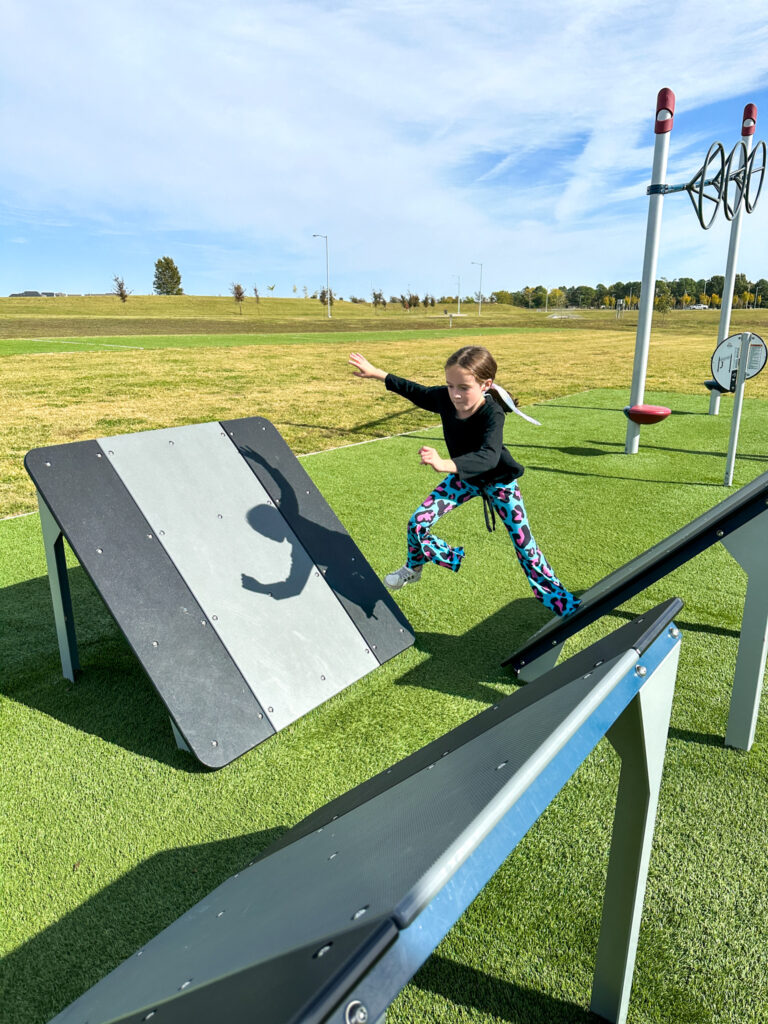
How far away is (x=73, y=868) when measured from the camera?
238 centimetres

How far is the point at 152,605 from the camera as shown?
10.1ft

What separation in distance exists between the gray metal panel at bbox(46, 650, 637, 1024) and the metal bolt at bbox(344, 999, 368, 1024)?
0.09 meters

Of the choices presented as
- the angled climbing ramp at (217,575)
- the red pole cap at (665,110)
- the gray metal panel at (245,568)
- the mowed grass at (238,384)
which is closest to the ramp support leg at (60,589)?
the angled climbing ramp at (217,575)

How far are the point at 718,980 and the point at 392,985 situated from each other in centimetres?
176

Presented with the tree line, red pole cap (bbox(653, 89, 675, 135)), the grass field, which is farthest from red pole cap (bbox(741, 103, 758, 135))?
the tree line

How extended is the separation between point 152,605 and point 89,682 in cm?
84

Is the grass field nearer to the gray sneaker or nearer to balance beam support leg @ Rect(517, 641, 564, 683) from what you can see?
balance beam support leg @ Rect(517, 641, 564, 683)

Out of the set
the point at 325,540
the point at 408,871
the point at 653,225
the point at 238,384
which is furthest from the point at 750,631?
the point at 238,384

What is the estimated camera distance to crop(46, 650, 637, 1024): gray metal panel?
33.9 inches

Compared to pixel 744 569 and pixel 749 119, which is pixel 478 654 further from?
pixel 749 119

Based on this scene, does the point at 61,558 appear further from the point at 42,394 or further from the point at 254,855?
the point at 42,394

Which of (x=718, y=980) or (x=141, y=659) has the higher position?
(x=141, y=659)

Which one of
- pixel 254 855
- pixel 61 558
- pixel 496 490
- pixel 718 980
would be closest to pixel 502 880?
Answer: pixel 718 980

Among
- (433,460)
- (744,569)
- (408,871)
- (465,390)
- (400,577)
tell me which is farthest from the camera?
(400,577)
